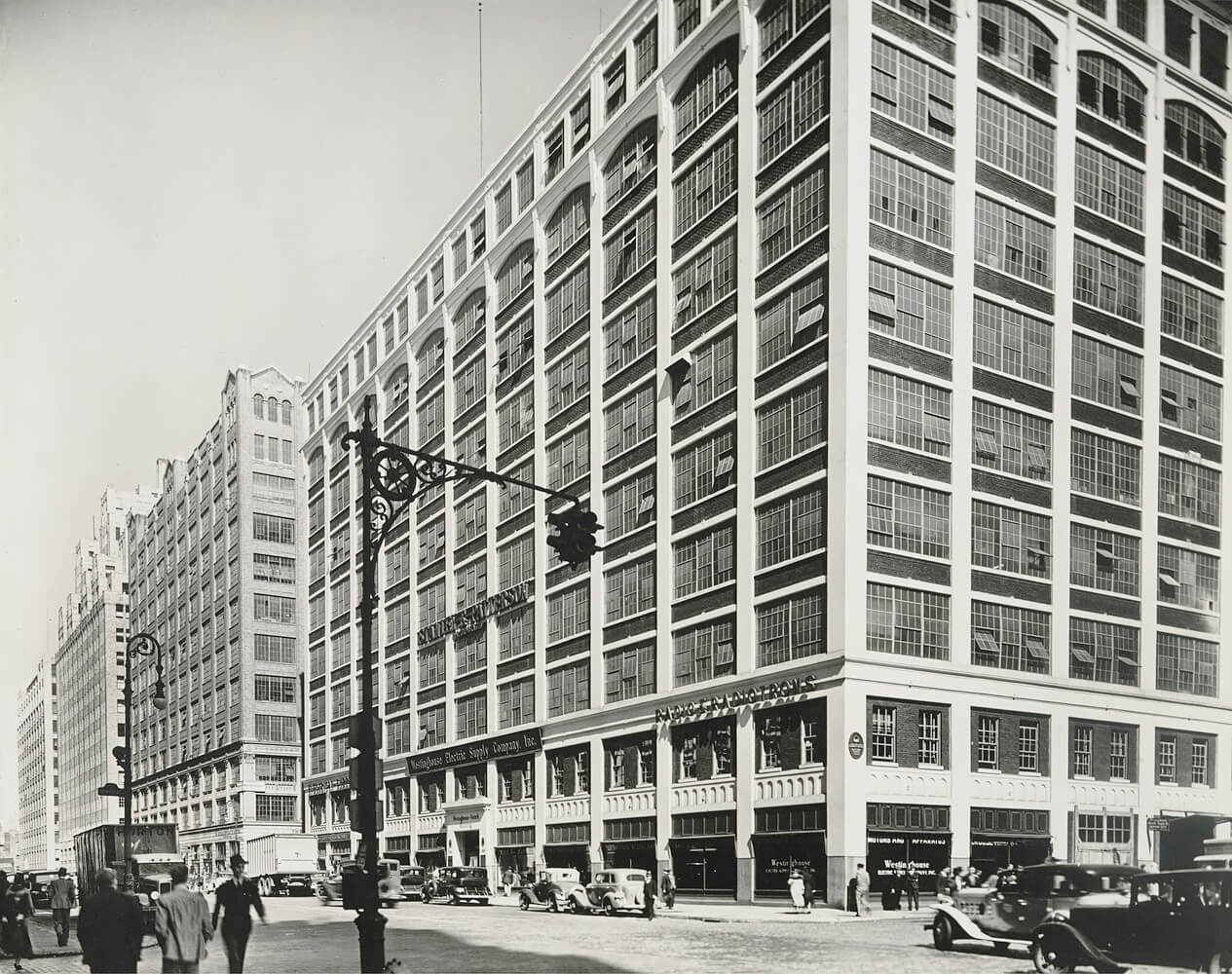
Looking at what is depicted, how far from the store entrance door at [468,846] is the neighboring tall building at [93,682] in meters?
17.9

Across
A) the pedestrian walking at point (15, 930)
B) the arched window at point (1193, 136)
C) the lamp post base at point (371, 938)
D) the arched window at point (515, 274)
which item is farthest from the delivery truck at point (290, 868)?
the arched window at point (1193, 136)

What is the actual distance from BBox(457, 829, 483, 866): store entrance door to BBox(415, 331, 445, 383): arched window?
20981 millimetres

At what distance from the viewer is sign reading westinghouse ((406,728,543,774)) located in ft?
184

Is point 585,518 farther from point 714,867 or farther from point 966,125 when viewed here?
point 714,867

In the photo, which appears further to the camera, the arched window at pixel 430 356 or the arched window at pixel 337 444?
the arched window at pixel 337 444

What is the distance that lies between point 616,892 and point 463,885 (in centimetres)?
1117

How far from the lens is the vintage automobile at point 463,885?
47.9 meters

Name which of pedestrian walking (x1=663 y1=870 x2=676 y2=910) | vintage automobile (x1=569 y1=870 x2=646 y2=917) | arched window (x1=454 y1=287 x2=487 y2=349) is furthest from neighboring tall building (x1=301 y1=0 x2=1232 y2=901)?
vintage automobile (x1=569 y1=870 x2=646 y2=917)

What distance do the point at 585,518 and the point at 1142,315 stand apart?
1038cm

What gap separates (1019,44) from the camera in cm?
2550

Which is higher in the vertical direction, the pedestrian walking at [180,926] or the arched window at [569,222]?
the arched window at [569,222]

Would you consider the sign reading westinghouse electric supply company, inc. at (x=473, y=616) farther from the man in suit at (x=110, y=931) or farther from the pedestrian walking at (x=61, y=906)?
the man in suit at (x=110, y=931)

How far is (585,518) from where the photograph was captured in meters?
18.5

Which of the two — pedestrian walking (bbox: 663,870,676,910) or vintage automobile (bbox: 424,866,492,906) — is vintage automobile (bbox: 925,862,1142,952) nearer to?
pedestrian walking (bbox: 663,870,676,910)
